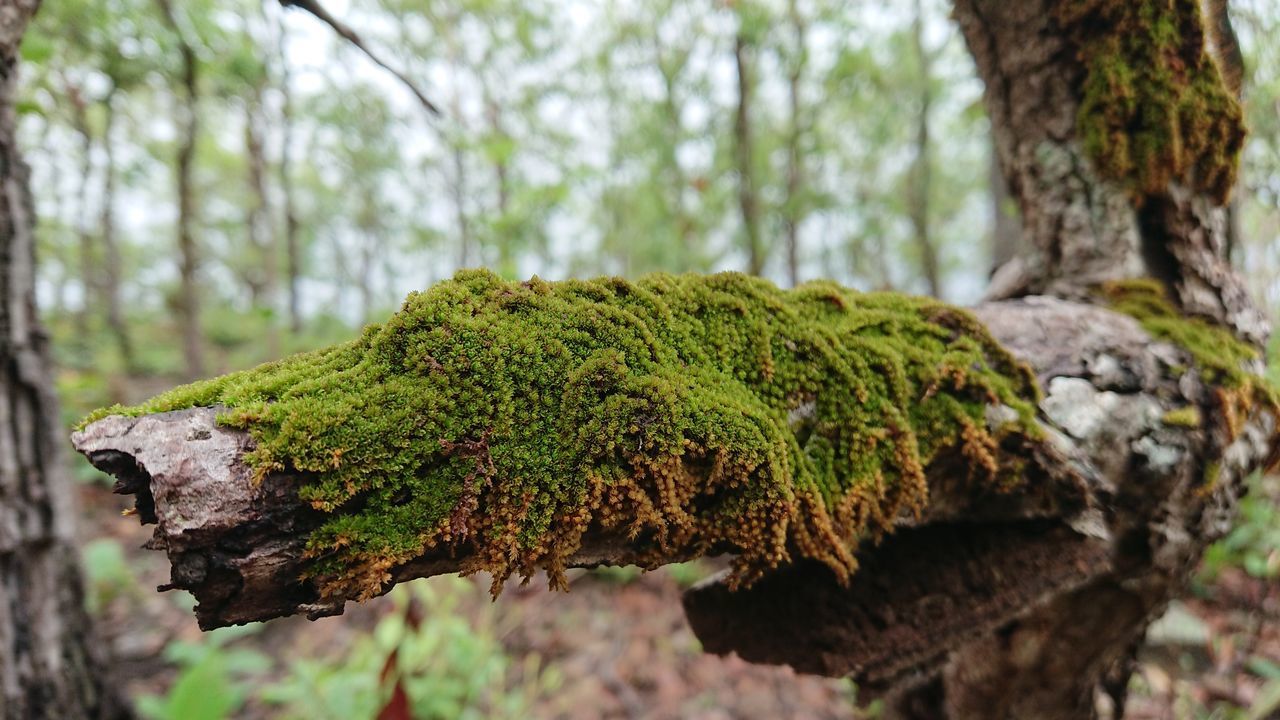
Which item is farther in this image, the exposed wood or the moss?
the moss

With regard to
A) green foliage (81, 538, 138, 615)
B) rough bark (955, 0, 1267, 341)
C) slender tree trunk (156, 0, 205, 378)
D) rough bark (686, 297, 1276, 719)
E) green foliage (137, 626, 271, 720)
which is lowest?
green foliage (137, 626, 271, 720)

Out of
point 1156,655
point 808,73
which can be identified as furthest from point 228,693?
point 808,73

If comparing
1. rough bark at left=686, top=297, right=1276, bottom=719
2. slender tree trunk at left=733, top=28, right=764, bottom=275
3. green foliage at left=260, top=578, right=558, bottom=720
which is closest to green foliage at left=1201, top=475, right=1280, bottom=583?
rough bark at left=686, top=297, right=1276, bottom=719

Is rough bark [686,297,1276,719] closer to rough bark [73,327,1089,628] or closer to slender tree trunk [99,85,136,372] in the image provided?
rough bark [73,327,1089,628]

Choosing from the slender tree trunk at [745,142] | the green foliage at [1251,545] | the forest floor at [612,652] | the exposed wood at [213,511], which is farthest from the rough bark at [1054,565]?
the slender tree trunk at [745,142]

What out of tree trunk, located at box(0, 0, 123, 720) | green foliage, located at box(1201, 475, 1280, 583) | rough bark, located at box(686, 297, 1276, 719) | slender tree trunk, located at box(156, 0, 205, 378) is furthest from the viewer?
slender tree trunk, located at box(156, 0, 205, 378)
